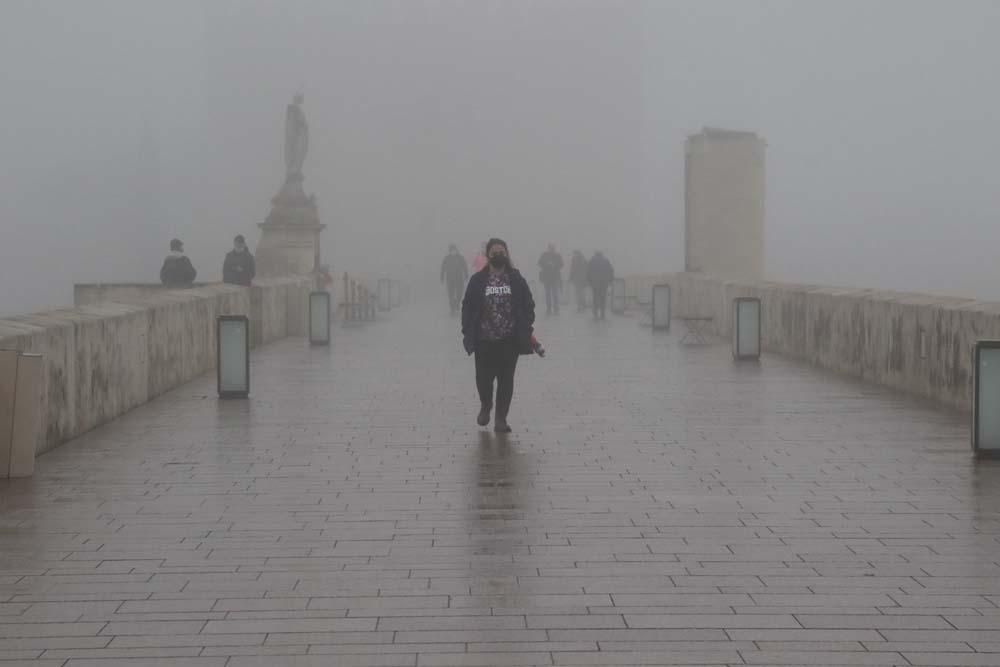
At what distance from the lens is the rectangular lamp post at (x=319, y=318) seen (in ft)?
73.4

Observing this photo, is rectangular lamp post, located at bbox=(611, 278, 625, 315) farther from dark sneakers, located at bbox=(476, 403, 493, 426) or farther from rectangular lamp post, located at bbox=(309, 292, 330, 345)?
dark sneakers, located at bbox=(476, 403, 493, 426)

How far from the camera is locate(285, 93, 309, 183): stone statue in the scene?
35.1 metres

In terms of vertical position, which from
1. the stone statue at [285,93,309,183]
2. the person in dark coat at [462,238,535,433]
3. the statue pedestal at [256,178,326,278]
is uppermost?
the stone statue at [285,93,309,183]

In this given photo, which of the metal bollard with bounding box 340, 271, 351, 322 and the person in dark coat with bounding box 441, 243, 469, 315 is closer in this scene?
the metal bollard with bounding box 340, 271, 351, 322

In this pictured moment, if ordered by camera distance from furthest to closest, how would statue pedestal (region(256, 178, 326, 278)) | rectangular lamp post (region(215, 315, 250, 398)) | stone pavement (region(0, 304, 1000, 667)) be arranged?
1. statue pedestal (region(256, 178, 326, 278))
2. rectangular lamp post (region(215, 315, 250, 398))
3. stone pavement (region(0, 304, 1000, 667))

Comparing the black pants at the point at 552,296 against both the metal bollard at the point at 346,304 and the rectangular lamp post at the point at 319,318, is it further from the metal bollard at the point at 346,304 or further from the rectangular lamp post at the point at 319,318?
the rectangular lamp post at the point at 319,318

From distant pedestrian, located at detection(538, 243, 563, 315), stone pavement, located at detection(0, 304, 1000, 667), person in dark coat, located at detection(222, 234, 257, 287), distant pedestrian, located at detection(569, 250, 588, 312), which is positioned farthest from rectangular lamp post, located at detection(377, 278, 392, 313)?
stone pavement, located at detection(0, 304, 1000, 667)

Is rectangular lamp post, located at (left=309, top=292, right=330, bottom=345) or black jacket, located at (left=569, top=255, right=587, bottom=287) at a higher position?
black jacket, located at (left=569, top=255, right=587, bottom=287)

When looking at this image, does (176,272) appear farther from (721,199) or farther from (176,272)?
(721,199)

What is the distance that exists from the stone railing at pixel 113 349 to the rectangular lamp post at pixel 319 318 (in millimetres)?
2304

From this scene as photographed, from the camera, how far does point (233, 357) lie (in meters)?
14.2

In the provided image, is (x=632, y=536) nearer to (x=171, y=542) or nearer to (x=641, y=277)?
(x=171, y=542)

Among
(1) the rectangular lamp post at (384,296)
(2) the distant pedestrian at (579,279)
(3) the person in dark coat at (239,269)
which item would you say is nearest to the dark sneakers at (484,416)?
(3) the person in dark coat at (239,269)

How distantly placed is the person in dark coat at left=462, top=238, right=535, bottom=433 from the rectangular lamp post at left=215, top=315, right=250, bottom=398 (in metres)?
2.97
